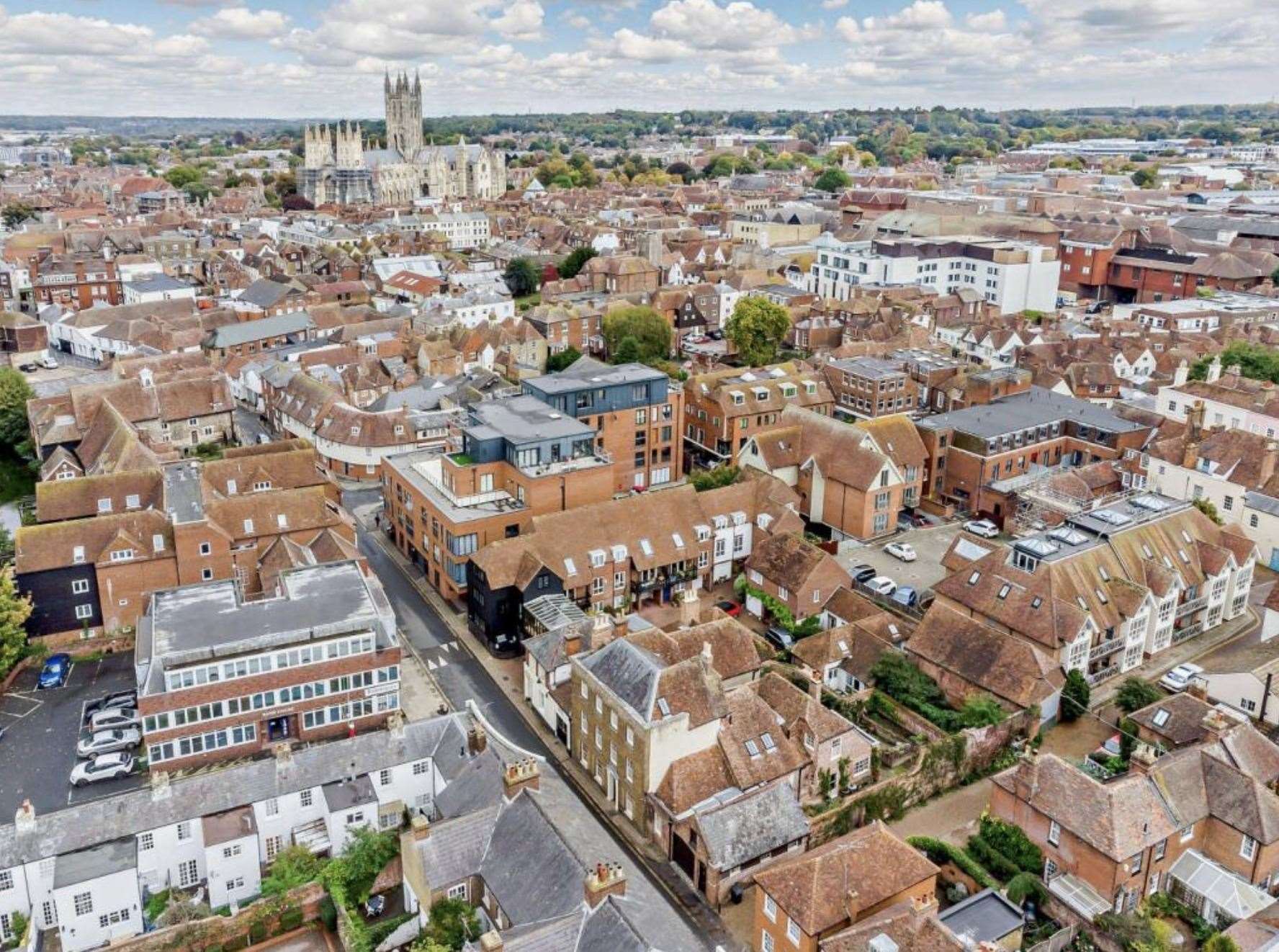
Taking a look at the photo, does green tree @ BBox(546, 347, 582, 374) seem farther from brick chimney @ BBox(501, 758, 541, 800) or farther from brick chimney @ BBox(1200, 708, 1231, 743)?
brick chimney @ BBox(1200, 708, 1231, 743)

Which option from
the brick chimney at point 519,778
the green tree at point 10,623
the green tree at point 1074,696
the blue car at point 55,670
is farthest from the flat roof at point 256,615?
the green tree at point 1074,696

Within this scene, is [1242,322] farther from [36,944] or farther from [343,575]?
[36,944]

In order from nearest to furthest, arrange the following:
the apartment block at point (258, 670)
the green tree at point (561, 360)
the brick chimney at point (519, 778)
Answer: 1. the brick chimney at point (519, 778)
2. the apartment block at point (258, 670)
3. the green tree at point (561, 360)

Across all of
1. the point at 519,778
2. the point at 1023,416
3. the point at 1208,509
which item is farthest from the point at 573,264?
the point at 519,778

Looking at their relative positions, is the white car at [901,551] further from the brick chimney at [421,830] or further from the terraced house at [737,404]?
the brick chimney at [421,830]

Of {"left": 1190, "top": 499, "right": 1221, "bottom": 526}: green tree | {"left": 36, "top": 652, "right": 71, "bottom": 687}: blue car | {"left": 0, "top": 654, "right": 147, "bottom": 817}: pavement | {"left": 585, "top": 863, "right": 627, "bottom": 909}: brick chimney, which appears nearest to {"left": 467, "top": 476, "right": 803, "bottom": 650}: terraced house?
{"left": 0, "top": 654, "right": 147, "bottom": 817}: pavement

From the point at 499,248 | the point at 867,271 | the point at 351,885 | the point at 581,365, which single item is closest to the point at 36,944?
the point at 351,885
